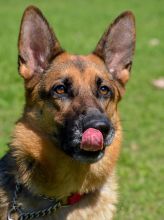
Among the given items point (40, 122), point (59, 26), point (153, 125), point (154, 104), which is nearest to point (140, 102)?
point (154, 104)

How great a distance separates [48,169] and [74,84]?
86 centimetres

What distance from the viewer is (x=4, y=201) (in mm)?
5148

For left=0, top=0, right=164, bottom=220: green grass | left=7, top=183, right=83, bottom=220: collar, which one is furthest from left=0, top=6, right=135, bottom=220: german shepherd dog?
left=0, top=0, right=164, bottom=220: green grass

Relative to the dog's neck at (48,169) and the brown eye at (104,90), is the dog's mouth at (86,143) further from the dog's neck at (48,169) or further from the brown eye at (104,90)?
the brown eye at (104,90)

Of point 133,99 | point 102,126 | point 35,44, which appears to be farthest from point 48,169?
point 133,99

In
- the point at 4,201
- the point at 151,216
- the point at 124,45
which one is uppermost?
the point at 124,45

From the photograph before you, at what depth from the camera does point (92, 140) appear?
185 inches

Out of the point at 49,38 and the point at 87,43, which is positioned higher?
the point at 49,38

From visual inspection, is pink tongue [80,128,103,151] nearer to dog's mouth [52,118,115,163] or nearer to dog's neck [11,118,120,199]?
dog's mouth [52,118,115,163]

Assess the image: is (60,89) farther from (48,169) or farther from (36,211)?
(36,211)

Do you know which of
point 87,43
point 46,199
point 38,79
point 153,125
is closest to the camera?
point 46,199

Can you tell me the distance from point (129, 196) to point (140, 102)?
13.7 ft

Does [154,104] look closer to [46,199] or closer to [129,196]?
[129,196]

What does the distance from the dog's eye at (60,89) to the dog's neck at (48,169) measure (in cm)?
43
